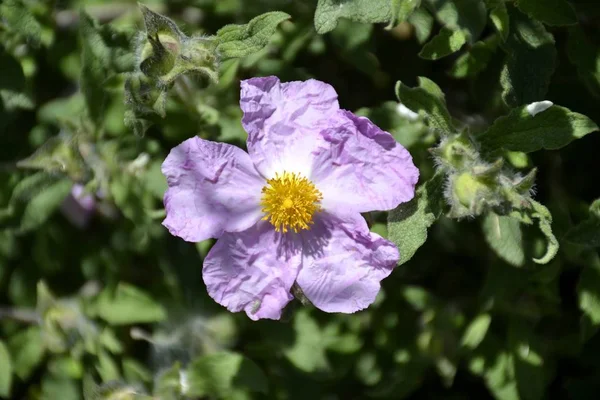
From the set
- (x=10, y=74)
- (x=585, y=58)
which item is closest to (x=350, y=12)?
(x=585, y=58)

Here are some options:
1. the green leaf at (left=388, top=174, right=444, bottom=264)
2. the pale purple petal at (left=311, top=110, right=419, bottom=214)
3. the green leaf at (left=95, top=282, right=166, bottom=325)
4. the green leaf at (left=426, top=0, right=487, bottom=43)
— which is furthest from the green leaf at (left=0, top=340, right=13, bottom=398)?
the green leaf at (left=426, top=0, right=487, bottom=43)

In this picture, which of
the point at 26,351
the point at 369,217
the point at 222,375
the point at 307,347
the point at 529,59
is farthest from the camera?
the point at 26,351

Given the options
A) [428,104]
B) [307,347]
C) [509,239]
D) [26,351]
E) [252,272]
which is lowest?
[26,351]

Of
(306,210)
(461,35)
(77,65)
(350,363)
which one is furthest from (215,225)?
(77,65)

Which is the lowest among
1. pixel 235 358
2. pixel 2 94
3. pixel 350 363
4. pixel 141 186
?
pixel 350 363

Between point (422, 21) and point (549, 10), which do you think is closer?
point (549, 10)

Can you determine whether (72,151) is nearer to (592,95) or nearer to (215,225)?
(215,225)

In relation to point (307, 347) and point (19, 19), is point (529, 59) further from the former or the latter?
point (19, 19)

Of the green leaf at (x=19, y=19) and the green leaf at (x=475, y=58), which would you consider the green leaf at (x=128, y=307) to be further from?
the green leaf at (x=475, y=58)
